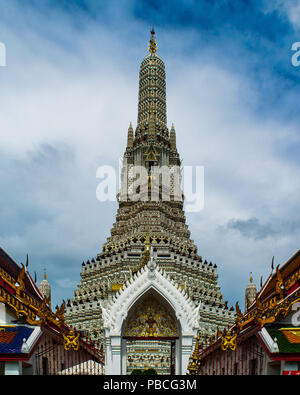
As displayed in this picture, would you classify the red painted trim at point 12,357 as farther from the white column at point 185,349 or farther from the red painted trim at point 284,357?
the red painted trim at point 284,357

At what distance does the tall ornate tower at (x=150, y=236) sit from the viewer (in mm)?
48156

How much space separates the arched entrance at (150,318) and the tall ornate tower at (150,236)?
18.5 metres

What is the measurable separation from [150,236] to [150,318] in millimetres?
36719

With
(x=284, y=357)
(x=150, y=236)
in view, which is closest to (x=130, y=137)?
(x=150, y=236)

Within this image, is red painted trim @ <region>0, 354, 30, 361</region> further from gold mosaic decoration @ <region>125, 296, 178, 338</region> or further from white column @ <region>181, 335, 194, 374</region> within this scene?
white column @ <region>181, 335, 194, 374</region>

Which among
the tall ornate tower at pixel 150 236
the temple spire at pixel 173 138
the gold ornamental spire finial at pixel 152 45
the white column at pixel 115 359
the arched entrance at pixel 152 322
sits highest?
the gold ornamental spire finial at pixel 152 45

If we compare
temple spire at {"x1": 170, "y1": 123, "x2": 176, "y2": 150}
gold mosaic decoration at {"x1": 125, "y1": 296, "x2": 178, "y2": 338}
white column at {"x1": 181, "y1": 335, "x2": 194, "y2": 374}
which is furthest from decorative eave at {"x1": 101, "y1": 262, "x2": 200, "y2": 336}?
temple spire at {"x1": 170, "y1": 123, "x2": 176, "y2": 150}

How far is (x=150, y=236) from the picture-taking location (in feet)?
178

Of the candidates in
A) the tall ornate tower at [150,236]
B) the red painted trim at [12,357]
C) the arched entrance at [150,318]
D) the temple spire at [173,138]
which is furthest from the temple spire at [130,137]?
the red painted trim at [12,357]

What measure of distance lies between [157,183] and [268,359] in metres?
49.3

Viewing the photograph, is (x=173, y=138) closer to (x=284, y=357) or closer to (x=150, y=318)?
(x=150, y=318)

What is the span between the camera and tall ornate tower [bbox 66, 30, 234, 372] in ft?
158
